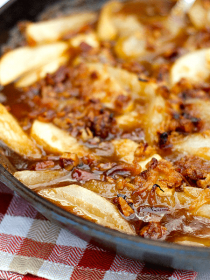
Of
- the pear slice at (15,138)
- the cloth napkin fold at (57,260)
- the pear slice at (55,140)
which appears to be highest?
the pear slice at (15,138)

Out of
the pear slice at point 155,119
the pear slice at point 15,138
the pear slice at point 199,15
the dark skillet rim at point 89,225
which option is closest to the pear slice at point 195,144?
the pear slice at point 155,119

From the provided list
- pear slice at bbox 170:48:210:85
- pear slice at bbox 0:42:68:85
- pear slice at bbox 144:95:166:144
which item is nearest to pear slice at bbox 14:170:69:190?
pear slice at bbox 144:95:166:144

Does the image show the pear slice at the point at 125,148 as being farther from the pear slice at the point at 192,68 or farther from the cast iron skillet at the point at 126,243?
the pear slice at the point at 192,68

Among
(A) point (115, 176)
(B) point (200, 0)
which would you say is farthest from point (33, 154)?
(B) point (200, 0)

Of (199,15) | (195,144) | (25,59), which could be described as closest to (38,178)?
(195,144)

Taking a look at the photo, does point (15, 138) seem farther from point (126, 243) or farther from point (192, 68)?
point (192, 68)

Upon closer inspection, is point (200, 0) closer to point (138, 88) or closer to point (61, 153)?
point (138, 88)
